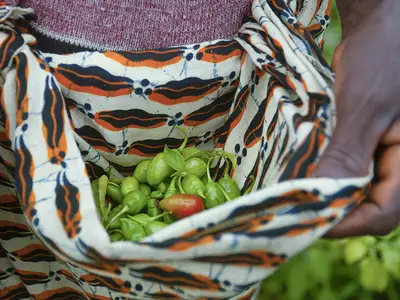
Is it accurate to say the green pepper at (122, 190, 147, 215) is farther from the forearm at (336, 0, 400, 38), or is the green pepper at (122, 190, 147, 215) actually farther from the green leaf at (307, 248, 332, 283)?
the green leaf at (307, 248, 332, 283)

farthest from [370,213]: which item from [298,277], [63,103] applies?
[298,277]

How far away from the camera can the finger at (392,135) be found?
0.52 m

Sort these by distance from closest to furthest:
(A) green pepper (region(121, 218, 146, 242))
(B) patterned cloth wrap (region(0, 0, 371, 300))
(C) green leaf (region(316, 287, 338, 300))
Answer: (B) patterned cloth wrap (region(0, 0, 371, 300)) < (A) green pepper (region(121, 218, 146, 242)) < (C) green leaf (region(316, 287, 338, 300))

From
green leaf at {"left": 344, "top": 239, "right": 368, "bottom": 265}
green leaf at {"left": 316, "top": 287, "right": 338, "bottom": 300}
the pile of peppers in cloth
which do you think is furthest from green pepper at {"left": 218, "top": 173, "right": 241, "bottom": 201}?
green leaf at {"left": 316, "top": 287, "right": 338, "bottom": 300}

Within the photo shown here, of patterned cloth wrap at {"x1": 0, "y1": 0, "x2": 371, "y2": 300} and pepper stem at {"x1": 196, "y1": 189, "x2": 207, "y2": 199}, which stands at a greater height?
patterned cloth wrap at {"x1": 0, "y1": 0, "x2": 371, "y2": 300}

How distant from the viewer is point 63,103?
0.60m

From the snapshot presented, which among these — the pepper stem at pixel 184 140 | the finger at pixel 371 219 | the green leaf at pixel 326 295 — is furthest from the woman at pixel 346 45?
the green leaf at pixel 326 295

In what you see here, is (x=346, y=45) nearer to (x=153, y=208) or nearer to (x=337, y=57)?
(x=337, y=57)

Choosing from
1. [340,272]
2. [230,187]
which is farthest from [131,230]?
[340,272]

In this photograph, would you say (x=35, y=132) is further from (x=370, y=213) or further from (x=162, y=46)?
(x=370, y=213)

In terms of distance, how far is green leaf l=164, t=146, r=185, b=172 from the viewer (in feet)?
2.26

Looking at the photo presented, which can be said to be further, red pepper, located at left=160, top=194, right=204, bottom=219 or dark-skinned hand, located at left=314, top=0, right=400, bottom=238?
red pepper, located at left=160, top=194, right=204, bottom=219

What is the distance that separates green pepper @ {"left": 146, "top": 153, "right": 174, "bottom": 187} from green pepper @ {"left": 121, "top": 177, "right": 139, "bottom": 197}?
2 cm

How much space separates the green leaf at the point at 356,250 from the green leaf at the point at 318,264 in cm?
6
